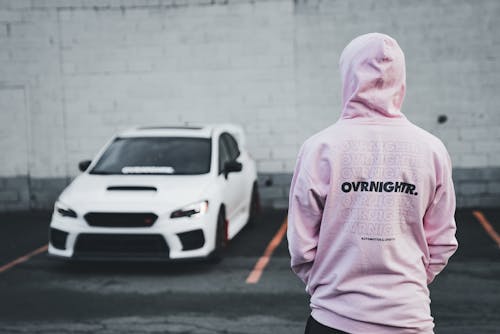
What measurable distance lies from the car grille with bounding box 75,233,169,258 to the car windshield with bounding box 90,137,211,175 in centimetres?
118

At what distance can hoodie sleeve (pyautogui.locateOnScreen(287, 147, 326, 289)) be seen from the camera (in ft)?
6.81

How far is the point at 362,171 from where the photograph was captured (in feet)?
6.68

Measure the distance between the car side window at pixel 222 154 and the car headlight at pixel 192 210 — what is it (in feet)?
3.31

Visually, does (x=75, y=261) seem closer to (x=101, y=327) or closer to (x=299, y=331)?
(x=101, y=327)

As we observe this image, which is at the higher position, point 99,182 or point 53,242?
point 99,182

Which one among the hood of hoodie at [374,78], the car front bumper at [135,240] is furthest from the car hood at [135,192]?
the hood of hoodie at [374,78]

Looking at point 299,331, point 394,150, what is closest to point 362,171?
point 394,150

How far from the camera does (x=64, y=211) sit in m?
7.10

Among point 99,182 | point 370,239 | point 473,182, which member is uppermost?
point 370,239

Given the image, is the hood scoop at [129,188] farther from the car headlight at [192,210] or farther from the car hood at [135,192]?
the car headlight at [192,210]

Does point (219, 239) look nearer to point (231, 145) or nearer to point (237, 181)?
point (237, 181)

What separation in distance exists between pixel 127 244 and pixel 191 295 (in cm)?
110

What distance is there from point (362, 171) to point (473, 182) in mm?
10084

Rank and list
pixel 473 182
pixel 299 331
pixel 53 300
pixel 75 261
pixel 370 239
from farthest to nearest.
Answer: pixel 473 182 < pixel 75 261 < pixel 53 300 < pixel 299 331 < pixel 370 239
